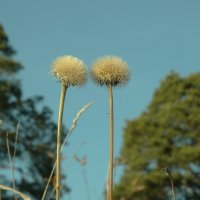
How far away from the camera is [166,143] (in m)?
24.4

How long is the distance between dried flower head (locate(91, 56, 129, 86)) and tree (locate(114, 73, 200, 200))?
21.0 metres

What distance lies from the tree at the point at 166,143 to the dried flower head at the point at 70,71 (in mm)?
21072

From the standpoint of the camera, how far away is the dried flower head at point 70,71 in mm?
2074

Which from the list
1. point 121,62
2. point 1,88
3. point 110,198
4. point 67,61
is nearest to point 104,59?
point 121,62

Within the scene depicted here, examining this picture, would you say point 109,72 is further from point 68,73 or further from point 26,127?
point 26,127

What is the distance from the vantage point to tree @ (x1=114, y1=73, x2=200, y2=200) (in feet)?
78.3

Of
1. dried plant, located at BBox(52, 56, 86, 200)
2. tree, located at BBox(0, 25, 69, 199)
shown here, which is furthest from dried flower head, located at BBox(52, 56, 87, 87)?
tree, located at BBox(0, 25, 69, 199)

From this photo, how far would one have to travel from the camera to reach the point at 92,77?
2.24 meters

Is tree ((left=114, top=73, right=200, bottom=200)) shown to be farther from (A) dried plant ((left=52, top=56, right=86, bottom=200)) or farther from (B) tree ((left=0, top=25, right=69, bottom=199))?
(A) dried plant ((left=52, top=56, right=86, bottom=200))

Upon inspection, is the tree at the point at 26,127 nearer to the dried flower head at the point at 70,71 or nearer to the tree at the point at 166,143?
the tree at the point at 166,143

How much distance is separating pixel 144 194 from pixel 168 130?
107 inches

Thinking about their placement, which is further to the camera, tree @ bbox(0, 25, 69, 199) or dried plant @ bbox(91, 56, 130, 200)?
tree @ bbox(0, 25, 69, 199)

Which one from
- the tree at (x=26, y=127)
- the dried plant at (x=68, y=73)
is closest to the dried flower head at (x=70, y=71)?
the dried plant at (x=68, y=73)

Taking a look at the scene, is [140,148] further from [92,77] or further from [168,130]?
[92,77]
